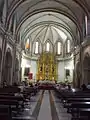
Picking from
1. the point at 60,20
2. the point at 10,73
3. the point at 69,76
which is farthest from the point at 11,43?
the point at 69,76

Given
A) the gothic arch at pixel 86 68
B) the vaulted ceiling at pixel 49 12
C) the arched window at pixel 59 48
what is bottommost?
the gothic arch at pixel 86 68

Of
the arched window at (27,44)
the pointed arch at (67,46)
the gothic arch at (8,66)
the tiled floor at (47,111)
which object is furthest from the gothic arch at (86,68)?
the arched window at (27,44)

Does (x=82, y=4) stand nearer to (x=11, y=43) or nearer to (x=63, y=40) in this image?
(x=11, y=43)

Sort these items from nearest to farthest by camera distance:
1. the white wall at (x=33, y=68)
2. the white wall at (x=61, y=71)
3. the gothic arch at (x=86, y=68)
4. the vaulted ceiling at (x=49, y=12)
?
1. the vaulted ceiling at (x=49, y=12)
2. the gothic arch at (x=86, y=68)
3. the white wall at (x=33, y=68)
4. the white wall at (x=61, y=71)

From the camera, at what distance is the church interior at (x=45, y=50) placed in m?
20.1

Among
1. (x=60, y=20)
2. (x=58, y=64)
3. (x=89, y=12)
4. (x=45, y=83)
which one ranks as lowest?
(x=45, y=83)

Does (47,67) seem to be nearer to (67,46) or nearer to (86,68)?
(67,46)

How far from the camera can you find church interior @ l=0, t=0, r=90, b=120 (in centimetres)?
2011

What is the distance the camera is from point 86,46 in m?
24.5

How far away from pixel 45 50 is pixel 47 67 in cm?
502

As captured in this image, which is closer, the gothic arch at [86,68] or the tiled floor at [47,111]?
the tiled floor at [47,111]

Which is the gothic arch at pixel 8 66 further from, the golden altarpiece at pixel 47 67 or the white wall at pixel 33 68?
the white wall at pixel 33 68

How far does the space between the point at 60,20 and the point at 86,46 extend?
10.9 metres

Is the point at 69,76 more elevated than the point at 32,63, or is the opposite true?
the point at 32,63
